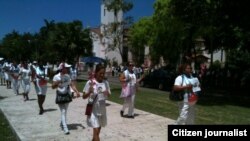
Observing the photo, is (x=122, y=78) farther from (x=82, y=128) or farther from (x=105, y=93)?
(x=105, y=93)

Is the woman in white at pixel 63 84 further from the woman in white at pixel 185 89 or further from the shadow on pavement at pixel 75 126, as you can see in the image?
the woman in white at pixel 185 89

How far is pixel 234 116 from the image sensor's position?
A: 1608 cm

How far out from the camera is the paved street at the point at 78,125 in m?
11.4

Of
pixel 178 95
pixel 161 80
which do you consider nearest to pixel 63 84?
pixel 178 95

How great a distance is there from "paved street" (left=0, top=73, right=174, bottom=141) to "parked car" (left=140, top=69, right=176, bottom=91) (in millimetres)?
14005

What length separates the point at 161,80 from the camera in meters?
32.4

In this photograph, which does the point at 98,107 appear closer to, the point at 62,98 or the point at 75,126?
the point at 62,98

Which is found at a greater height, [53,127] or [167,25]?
[167,25]

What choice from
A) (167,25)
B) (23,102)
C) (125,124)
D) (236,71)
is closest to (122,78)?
(125,124)

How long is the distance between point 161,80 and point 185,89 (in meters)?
22.2

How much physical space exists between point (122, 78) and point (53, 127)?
2803 mm

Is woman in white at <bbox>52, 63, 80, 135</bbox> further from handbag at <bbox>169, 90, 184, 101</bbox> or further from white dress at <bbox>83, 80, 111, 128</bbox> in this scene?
handbag at <bbox>169, 90, 184, 101</bbox>

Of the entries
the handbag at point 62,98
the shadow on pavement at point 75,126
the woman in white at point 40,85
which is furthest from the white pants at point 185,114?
the woman in white at point 40,85

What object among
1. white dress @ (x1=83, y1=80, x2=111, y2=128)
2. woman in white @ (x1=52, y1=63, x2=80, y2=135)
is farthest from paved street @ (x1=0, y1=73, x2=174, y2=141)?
white dress @ (x1=83, y1=80, x2=111, y2=128)
